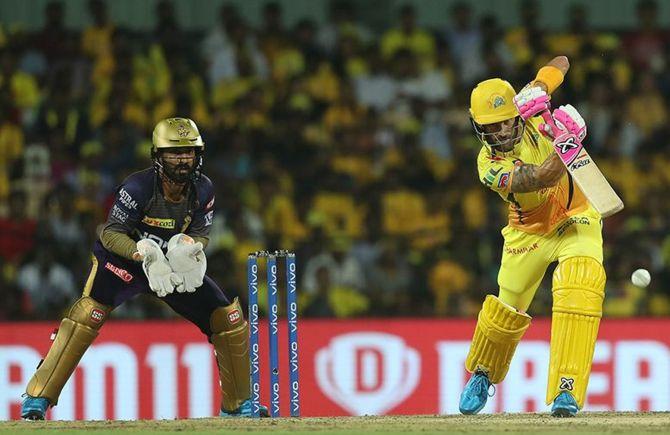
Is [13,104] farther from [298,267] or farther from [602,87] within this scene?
[602,87]

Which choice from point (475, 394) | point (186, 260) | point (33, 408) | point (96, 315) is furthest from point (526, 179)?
point (33, 408)

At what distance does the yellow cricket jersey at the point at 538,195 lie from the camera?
922 cm

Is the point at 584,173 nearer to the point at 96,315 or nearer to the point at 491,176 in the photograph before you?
the point at 491,176

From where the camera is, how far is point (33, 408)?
30.9 ft

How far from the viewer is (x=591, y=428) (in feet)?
26.7

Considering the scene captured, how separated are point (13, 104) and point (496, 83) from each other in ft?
22.0

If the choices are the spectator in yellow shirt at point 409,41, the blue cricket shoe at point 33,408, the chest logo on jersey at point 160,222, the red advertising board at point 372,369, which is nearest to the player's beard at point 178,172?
the chest logo on jersey at point 160,222

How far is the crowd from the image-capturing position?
43.1ft

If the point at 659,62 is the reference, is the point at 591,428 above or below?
below

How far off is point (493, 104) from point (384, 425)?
6.56 feet

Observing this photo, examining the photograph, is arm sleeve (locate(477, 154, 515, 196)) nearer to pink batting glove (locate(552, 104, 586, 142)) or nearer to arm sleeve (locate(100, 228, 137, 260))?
pink batting glove (locate(552, 104, 586, 142))

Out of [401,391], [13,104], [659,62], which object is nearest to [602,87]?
[659,62]

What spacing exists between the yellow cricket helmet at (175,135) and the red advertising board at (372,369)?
3.18 metres

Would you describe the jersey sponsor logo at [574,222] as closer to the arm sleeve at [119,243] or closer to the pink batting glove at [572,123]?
the pink batting glove at [572,123]
